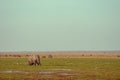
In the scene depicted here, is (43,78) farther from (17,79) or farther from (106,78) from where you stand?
(106,78)

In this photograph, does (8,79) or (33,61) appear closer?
(8,79)

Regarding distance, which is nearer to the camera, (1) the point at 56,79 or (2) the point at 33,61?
(1) the point at 56,79

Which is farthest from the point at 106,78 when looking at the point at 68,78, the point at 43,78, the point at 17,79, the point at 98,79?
the point at 17,79

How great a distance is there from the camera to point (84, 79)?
30.9m

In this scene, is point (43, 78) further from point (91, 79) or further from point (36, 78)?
point (91, 79)

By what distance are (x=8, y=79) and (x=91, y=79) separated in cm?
646

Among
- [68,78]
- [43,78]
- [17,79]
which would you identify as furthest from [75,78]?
[17,79]

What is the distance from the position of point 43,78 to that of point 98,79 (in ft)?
14.1

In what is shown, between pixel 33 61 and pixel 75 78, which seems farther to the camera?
pixel 33 61

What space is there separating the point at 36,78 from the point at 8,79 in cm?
218

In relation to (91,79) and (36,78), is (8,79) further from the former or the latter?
(91,79)

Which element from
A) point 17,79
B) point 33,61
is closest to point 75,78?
point 17,79

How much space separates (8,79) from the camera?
31344 mm

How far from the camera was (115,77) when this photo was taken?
106ft
